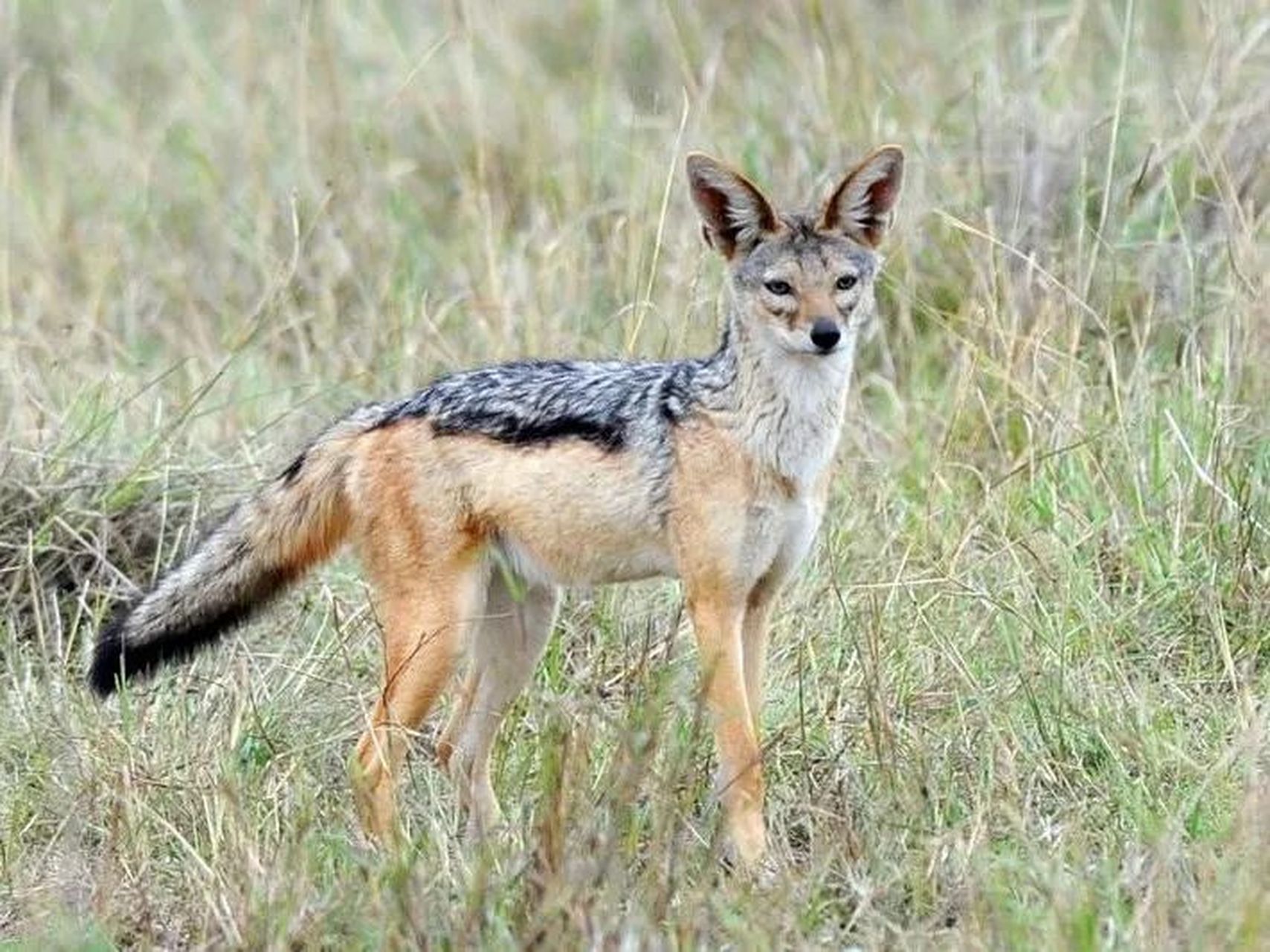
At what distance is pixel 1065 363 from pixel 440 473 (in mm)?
2254

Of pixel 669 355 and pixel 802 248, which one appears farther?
pixel 669 355

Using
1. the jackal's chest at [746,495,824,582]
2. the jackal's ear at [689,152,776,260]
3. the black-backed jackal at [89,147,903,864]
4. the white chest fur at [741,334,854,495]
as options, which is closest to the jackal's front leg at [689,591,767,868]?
the black-backed jackal at [89,147,903,864]

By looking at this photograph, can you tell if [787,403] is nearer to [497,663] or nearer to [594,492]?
[594,492]

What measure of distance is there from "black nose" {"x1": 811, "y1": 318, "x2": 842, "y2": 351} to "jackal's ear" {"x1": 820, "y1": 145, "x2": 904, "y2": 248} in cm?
32

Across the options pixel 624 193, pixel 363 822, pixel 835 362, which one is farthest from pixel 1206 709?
pixel 624 193

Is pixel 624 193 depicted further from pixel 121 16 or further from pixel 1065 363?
pixel 121 16

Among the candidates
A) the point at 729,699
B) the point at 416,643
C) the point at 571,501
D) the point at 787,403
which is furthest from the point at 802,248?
the point at 416,643

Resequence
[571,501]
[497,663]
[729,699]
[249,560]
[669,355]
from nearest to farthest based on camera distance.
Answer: [729,699]
[571,501]
[249,560]
[497,663]
[669,355]

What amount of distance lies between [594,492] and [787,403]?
490mm

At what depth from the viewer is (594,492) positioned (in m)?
6.07

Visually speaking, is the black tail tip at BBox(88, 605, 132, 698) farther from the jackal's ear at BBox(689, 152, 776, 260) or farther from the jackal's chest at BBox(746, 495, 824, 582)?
the jackal's ear at BBox(689, 152, 776, 260)

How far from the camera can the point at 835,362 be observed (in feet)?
19.8

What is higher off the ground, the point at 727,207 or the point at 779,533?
the point at 727,207

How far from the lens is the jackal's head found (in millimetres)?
5934
